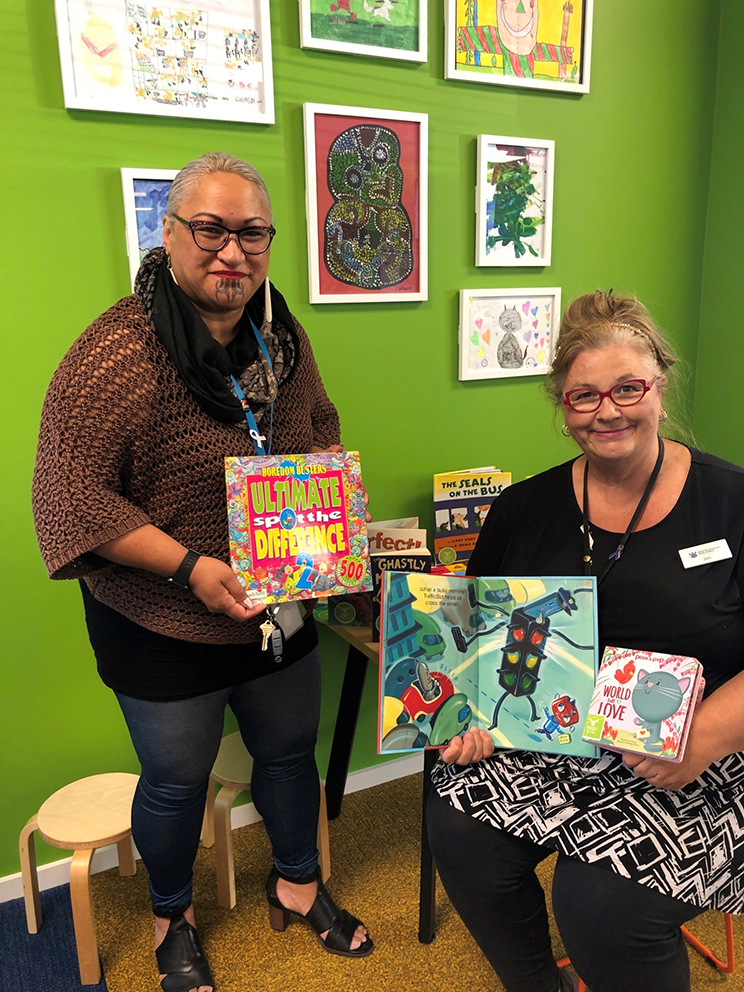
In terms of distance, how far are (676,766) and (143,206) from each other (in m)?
1.65

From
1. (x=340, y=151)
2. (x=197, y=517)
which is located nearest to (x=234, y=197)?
(x=197, y=517)

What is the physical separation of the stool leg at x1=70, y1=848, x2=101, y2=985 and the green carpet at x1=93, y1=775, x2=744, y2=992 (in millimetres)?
57

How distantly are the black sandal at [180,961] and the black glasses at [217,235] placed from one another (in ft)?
4.69

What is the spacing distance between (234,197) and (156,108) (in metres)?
0.68

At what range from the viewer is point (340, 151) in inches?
76.2

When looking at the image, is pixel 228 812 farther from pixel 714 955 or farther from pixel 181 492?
pixel 714 955

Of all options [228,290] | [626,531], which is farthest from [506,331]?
[228,290]

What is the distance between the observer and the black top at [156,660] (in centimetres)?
140

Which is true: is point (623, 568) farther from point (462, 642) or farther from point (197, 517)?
point (197, 517)

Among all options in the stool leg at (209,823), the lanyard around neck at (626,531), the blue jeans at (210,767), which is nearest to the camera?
the lanyard around neck at (626,531)

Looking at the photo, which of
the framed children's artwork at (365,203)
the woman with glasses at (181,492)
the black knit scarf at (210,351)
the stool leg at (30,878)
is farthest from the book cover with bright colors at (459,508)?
the stool leg at (30,878)

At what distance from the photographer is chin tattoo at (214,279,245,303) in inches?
50.3

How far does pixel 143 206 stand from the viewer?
1735mm

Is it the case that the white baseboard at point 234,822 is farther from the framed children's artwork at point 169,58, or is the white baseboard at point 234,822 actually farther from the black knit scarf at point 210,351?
the framed children's artwork at point 169,58
